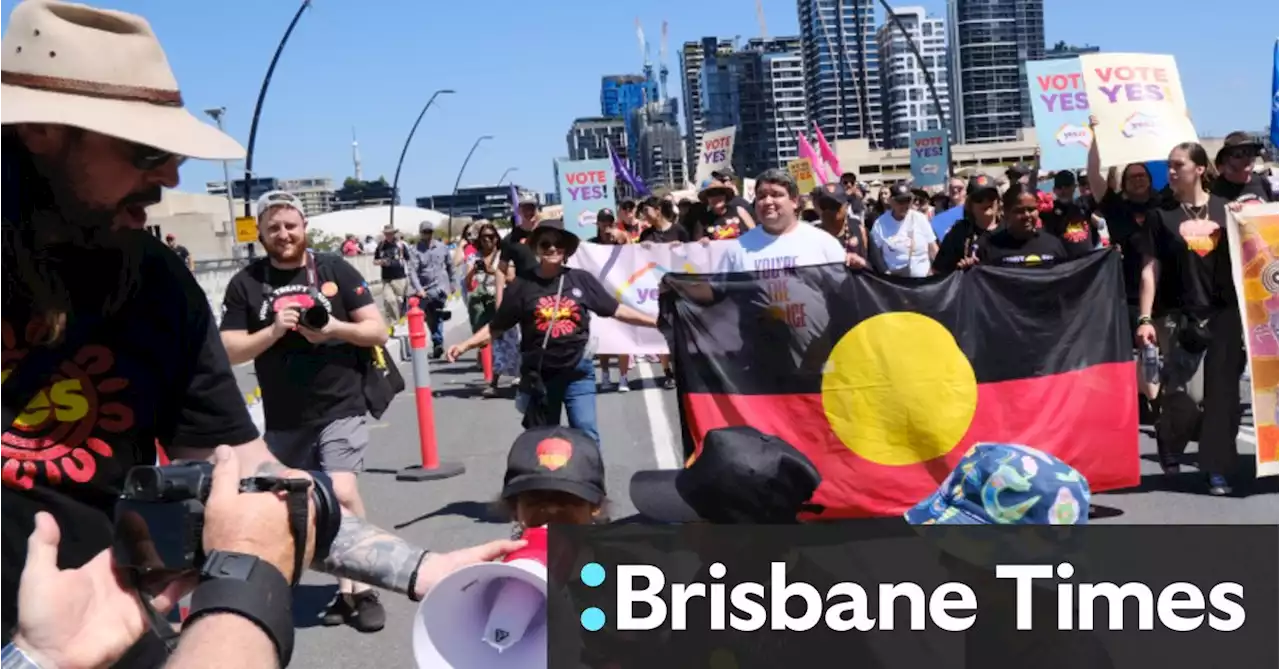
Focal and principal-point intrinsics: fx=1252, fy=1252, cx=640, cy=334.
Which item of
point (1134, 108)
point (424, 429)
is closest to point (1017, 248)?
point (1134, 108)

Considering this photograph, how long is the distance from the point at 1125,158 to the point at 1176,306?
1.87 meters

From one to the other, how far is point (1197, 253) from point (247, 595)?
6.61 meters

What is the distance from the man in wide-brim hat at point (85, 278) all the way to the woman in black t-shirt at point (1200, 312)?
5.98 meters

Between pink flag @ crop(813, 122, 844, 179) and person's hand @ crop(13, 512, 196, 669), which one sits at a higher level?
pink flag @ crop(813, 122, 844, 179)

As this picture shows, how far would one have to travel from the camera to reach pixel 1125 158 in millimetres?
8734

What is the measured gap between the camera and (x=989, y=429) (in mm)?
6426

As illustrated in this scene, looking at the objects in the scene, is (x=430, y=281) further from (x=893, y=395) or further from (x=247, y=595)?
(x=247, y=595)

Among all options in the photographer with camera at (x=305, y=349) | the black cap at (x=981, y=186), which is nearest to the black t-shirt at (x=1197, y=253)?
the black cap at (x=981, y=186)

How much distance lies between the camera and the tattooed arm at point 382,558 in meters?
1.85

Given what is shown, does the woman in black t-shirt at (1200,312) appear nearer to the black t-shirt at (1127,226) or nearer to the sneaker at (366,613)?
the black t-shirt at (1127,226)

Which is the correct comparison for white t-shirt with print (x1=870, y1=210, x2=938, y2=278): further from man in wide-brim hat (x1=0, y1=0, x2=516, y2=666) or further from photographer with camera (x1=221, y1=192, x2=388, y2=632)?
man in wide-brim hat (x1=0, y1=0, x2=516, y2=666)

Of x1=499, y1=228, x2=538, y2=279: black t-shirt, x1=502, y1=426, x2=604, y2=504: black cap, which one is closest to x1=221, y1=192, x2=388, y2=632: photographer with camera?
x1=502, y1=426, x2=604, y2=504: black cap

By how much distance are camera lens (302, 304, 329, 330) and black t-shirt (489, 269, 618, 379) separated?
1.80m

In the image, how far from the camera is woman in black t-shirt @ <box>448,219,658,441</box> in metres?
6.96
